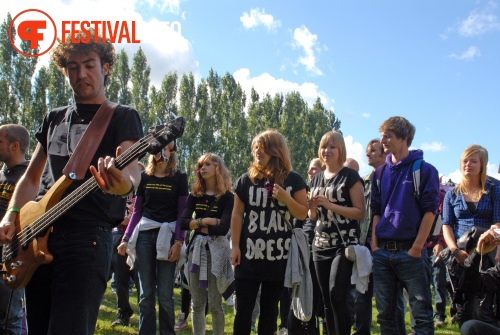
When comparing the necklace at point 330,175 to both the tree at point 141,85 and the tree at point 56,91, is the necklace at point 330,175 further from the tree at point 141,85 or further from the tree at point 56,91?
the tree at point 141,85

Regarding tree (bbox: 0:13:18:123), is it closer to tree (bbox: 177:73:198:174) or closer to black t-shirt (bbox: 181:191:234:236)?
tree (bbox: 177:73:198:174)

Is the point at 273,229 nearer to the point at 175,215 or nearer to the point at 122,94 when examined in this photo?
the point at 175,215

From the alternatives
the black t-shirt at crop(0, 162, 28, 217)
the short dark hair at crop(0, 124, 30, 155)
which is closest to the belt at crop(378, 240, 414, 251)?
the black t-shirt at crop(0, 162, 28, 217)

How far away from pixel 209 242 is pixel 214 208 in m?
0.40

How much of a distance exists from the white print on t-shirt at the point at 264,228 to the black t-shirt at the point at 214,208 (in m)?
A: 0.94

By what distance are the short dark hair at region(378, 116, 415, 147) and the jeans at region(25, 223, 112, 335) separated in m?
3.18

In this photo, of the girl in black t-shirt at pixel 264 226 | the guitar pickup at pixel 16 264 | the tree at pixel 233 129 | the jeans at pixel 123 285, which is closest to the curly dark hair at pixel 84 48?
the guitar pickup at pixel 16 264

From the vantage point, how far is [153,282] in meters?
5.20

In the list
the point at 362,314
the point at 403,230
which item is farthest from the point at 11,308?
the point at 403,230

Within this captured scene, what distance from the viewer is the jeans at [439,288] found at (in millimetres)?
8039

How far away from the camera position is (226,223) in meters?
5.40

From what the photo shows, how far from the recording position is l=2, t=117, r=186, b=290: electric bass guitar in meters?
2.47

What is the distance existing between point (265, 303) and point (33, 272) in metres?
2.31

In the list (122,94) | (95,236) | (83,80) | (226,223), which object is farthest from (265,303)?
(122,94)
